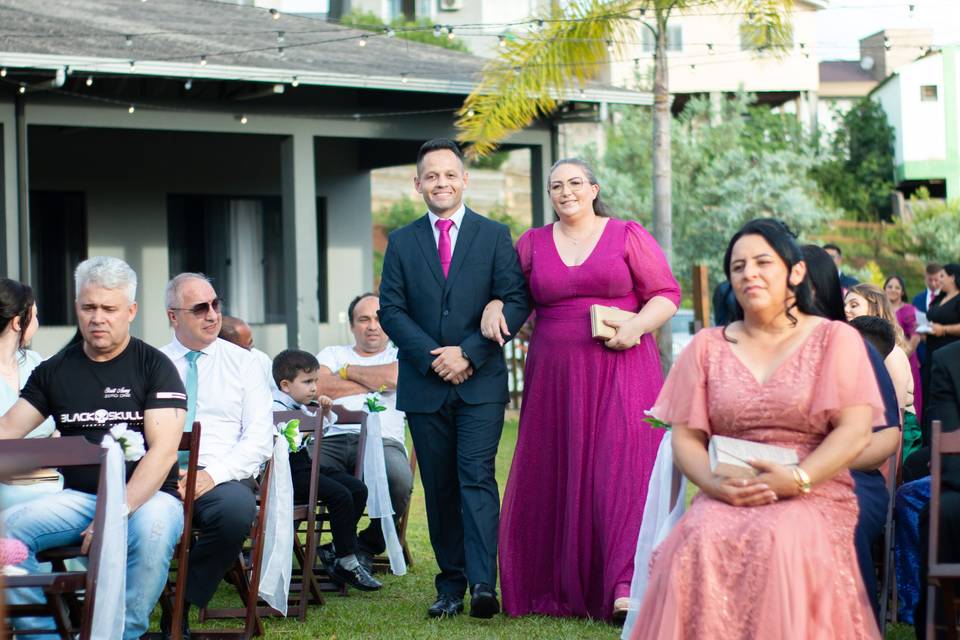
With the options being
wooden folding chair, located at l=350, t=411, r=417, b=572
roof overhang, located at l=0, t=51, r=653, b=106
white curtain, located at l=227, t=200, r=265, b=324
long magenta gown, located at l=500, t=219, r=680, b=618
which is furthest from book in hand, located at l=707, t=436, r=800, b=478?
white curtain, located at l=227, t=200, r=265, b=324

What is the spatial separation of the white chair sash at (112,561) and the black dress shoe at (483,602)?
189cm

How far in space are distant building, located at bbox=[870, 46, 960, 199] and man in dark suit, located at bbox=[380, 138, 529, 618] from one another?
138ft

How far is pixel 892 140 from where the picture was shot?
1853 inches

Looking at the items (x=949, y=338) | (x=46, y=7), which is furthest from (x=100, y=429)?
(x=46, y=7)

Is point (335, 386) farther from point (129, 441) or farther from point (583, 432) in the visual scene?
point (129, 441)

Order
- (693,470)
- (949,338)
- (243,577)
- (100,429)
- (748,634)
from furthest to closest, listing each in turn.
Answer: (949,338), (243,577), (100,429), (693,470), (748,634)

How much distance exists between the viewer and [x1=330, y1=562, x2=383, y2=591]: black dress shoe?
26.2ft

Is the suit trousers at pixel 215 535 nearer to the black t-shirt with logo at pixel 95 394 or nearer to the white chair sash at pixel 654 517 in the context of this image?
the black t-shirt with logo at pixel 95 394

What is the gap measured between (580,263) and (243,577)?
2.26 m

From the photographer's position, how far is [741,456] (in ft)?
15.8

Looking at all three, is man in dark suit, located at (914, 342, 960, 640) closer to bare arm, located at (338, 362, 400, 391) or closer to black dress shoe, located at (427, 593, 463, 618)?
black dress shoe, located at (427, 593, 463, 618)

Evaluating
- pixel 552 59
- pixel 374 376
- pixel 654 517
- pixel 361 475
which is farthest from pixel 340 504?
pixel 552 59

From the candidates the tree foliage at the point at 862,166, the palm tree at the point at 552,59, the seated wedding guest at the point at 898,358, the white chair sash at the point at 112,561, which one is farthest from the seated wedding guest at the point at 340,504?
the tree foliage at the point at 862,166

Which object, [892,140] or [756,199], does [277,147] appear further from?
[892,140]
